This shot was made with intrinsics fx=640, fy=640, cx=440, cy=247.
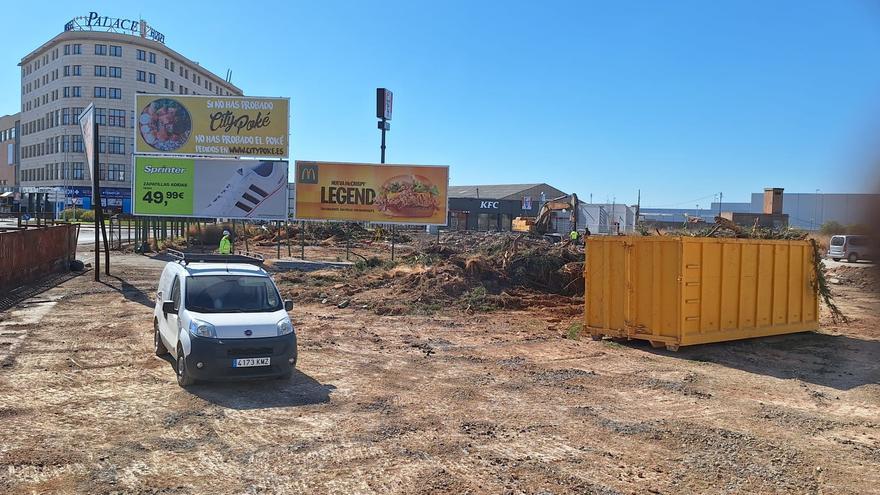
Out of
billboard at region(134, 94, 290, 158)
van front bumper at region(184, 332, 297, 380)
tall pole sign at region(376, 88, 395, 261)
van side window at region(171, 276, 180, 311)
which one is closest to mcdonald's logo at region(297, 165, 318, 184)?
billboard at region(134, 94, 290, 158)

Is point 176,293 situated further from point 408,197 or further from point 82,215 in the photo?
point 82,215

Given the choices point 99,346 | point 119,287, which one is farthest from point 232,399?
point 119,287

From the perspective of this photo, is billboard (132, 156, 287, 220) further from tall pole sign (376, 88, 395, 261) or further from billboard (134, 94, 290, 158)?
tall pole sign (376, 88, 395, 261)

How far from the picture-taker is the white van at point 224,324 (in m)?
8.94

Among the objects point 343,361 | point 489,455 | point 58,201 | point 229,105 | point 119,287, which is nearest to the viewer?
point 489,455

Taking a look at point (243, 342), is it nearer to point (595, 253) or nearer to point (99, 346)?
point (99, 346)

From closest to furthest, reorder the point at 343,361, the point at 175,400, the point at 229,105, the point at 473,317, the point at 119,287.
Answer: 1. the point at 175,400
2. the point at 343,361
3. the point at 473,317
4. the point at 119,287
5. the point at 229,105

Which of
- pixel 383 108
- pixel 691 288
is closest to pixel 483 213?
pixel 383 108

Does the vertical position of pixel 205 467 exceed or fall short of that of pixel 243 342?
it falls short

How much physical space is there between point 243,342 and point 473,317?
28.7 feet

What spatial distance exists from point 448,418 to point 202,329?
375 centimetres

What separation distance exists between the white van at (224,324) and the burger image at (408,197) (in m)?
19.5

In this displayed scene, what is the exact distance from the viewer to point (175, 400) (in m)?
8.57

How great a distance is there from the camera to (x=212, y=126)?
1241 inches
